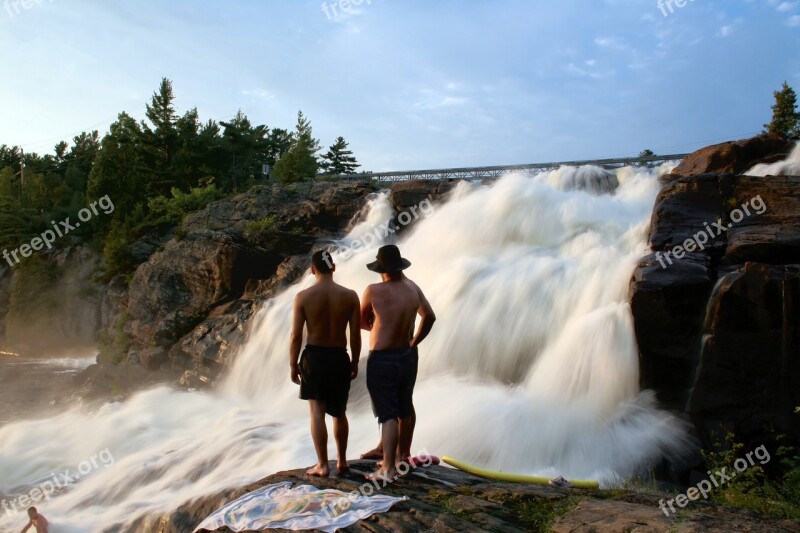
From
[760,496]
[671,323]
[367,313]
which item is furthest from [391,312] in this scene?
[671,323]

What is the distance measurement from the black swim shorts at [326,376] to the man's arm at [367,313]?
33cm

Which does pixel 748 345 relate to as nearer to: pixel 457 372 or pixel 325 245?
pixel 457 372

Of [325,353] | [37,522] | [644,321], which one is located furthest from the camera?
[644,321]

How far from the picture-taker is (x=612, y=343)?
9789 mm

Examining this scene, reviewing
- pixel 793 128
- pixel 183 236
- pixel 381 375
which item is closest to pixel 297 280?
pixel 183 236

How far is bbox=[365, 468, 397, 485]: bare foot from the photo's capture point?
18.2ft

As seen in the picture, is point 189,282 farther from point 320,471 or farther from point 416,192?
point 320,471

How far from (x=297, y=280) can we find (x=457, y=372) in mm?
8967

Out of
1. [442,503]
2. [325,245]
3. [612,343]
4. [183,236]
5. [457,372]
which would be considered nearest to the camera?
[442,503]

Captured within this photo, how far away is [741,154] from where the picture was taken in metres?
16.2

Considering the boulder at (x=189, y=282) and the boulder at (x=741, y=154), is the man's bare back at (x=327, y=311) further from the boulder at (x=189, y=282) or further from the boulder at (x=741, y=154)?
the boulder at (x=189, y=282)

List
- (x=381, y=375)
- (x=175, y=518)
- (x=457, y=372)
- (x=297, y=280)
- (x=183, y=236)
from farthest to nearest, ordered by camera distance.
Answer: (x=183, y=236)
(x=297, y=280)
(x=457, y=372)
(x=175, y=518)
(x=381, y=375)

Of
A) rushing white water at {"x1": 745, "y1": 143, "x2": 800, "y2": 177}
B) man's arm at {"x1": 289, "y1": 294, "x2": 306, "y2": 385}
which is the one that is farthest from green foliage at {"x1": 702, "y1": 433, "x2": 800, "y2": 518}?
rushing white water at {"x1": 745, "y1": 143, "x2": 800, "y2": 177}

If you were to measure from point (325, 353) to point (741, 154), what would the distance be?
14.8 m
